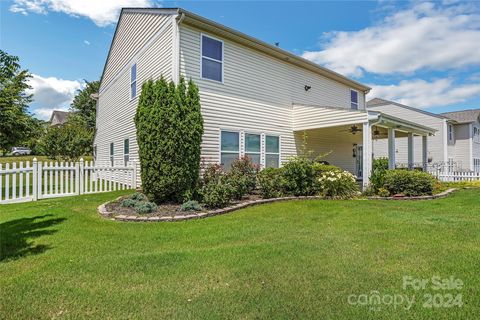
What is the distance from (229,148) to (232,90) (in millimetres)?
2222

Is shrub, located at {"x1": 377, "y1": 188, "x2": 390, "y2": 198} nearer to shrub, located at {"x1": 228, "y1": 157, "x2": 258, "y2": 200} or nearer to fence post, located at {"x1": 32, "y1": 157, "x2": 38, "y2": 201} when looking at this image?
shrub, located at {"x1": 228, "y1": 157, "x2": 258, "y2": 200}

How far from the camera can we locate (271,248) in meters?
4.34

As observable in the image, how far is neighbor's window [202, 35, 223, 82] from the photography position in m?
10.2

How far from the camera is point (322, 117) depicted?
39.7 ft

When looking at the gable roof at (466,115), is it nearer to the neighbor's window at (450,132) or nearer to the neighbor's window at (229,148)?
the neighbor's window at (450,132)

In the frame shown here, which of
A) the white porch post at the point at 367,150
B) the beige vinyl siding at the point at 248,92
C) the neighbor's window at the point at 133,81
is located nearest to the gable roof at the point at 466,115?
the beige vinyl siding at the point at 248,92

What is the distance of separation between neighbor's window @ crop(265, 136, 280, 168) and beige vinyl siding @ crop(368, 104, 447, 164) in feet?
46.3

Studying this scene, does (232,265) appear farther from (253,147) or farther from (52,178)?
(52,178)

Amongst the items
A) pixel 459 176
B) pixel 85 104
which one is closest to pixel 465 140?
pixel 459 176

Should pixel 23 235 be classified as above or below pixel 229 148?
below

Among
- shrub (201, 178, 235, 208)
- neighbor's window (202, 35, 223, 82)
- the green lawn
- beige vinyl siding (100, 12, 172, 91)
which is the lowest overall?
the green lawn

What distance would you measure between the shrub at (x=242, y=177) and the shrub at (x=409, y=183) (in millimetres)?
4984

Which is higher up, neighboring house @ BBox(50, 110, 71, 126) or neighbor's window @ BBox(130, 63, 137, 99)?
neighboring house @ BBox(50, 110, 71, 126)

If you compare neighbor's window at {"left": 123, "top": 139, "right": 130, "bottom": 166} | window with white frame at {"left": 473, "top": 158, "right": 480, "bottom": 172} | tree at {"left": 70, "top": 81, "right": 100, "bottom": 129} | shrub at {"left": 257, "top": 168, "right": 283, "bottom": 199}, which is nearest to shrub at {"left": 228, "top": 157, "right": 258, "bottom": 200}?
shrub at {"left": 257, "top": 168, "right": 283, "bottom": 199}
